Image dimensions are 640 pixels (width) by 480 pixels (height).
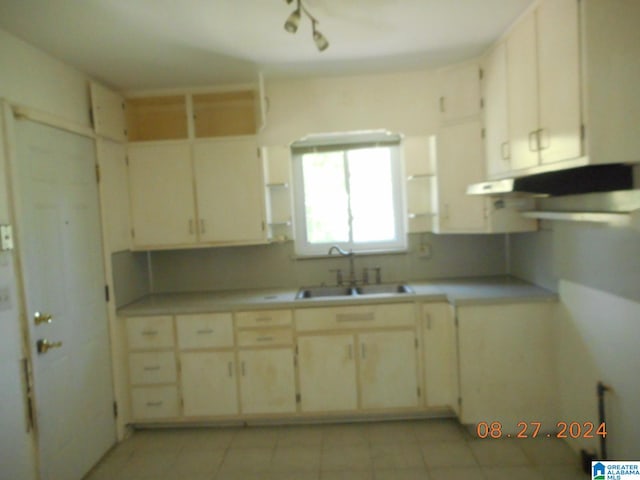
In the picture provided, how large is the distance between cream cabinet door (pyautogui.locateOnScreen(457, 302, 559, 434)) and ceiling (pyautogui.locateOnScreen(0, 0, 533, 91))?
1.66 metres

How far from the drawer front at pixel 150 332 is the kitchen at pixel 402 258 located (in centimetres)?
9

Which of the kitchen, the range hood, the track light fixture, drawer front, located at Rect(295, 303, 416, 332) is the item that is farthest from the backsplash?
the track light fixture

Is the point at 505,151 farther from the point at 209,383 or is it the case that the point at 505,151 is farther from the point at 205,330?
the point at 209,383

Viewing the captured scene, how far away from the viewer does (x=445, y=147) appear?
2.79 meters

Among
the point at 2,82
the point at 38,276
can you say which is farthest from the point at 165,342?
the point at 2,82

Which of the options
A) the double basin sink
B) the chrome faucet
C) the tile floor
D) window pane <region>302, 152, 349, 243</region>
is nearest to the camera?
the tile floor

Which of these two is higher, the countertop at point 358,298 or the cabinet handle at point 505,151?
the cabinet handle at point 505,151

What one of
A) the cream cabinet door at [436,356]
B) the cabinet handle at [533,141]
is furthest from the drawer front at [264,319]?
the cabinet handle at [533,141]

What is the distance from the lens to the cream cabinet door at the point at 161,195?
2.87 meters

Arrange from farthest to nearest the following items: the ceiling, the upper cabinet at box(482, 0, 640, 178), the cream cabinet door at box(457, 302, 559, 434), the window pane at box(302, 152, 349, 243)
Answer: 1. the window pane at box(302, 152, 349, 243)
2. the cream cabinet door at box(457, 302, 559, 434)
3. the ceiling
4. the upper cabinet at box(482, 0, 640, 178)

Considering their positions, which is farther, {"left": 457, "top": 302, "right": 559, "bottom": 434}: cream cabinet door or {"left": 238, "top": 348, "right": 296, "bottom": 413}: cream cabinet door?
{"left": 238, "top": 348, "right": 296, "bottom": 413}: cream cabinet door

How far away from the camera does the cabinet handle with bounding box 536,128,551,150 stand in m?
1.91

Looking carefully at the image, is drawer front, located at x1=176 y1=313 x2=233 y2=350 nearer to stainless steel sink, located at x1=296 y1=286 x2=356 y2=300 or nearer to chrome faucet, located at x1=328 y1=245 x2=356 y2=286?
stainless steel sink, located at x1=296 y1=286 x2=356 y2=300

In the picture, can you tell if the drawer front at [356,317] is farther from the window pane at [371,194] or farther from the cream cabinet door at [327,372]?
the window pane at [371,194]
